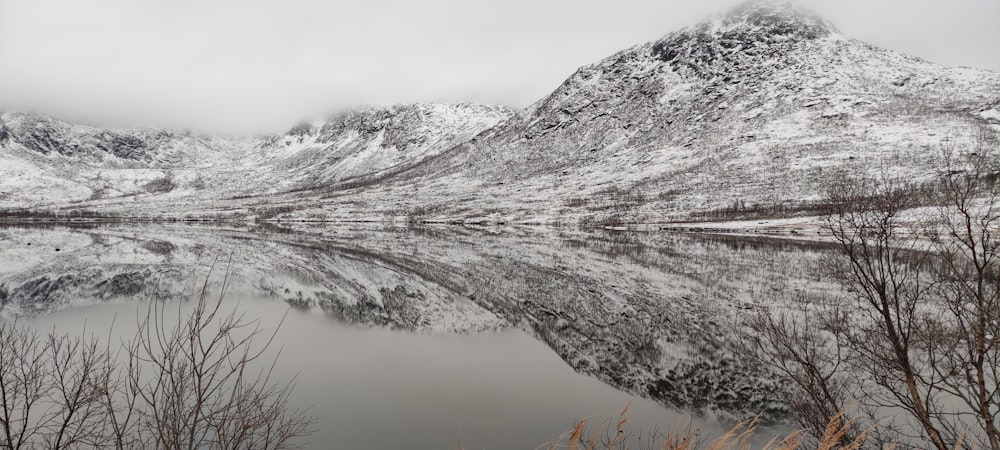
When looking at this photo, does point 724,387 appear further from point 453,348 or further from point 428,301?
point 428,301

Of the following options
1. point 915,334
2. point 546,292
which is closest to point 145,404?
point 915,334

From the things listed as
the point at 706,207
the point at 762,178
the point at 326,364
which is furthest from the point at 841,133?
the point at 326,364

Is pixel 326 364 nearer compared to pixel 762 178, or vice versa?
pixel 326 364

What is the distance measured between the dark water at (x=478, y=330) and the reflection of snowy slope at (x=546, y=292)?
4.2 inches

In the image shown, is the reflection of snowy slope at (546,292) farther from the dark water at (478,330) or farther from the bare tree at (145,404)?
the bare tree at (145,404)

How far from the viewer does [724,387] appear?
14875 millimetres

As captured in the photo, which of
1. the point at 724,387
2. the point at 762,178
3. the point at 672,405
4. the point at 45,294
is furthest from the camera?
the point at 762,178

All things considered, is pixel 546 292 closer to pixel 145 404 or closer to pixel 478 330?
pixel 478 330

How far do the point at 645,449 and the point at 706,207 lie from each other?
14732 cm

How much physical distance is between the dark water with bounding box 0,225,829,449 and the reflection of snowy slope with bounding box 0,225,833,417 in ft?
0.35

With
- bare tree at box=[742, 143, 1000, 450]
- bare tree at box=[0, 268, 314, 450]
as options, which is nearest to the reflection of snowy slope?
bare tree at box=[742, 143, 1000, 450]

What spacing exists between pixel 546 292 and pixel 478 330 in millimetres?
8993

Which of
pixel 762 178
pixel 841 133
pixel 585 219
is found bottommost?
pixel 585 219

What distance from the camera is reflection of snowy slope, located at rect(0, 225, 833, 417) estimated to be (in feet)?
54.2
